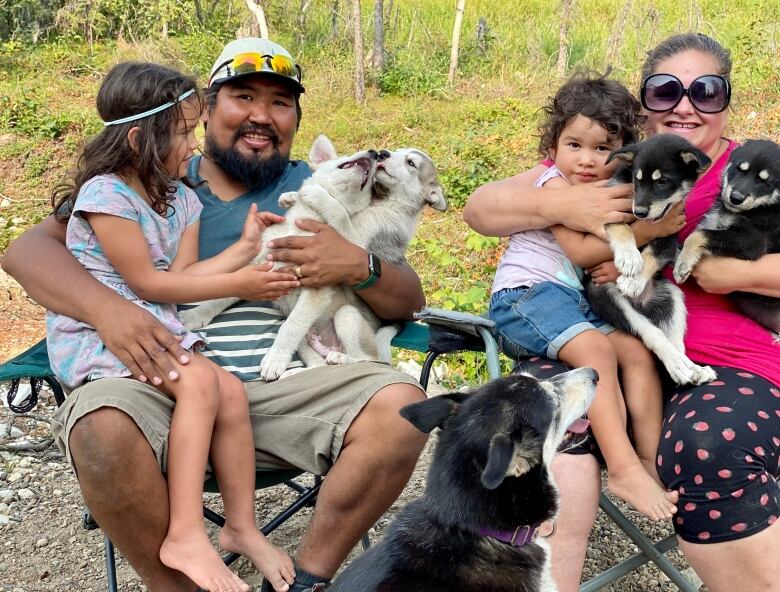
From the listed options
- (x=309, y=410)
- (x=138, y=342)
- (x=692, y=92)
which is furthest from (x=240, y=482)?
(x=692, y=92)

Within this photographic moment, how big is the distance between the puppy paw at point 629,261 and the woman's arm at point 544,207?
0.12 m

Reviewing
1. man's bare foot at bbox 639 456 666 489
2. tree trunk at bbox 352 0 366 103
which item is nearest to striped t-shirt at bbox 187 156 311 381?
man's bare foot at bbox 639 456 666 489

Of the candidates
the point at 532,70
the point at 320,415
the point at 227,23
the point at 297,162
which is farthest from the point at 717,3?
the point at 320,415

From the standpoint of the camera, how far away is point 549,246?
3160 millimetres

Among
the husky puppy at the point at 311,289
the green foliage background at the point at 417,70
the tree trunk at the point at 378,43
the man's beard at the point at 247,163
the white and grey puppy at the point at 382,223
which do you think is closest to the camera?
the husky puppy at the point at 311,289

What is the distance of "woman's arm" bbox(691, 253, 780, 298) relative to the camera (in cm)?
273

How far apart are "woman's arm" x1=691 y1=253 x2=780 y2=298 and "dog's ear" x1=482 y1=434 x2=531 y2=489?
1189 mm

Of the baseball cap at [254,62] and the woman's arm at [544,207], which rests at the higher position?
the baseball cap at [254,62]

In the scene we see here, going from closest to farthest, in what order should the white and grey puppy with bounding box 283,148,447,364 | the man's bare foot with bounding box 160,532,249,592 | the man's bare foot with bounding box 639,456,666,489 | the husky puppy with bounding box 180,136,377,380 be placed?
1. the man's bare foot with bounding box 160,532,249,592
2. the man's bare foot with bounding box 639,456,666,489
3. the husky puppy with bounding box 180,136,377,380
4. the white and grey puppy with bounding box 283,148,447,364

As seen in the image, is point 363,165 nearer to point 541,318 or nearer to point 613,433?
point 541,318

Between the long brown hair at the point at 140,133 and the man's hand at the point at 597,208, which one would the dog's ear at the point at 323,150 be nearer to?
the long brown hair at the point at 140,133

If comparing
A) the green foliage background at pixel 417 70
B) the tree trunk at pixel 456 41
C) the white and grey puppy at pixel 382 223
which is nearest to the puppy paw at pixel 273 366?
the white and grey puppy at pixel 382 223

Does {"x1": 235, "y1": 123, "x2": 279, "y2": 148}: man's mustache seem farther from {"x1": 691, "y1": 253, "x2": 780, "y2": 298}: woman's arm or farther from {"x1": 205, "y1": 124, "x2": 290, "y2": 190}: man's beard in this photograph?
{"x1": 691, "y1": 253, "x2": 780, "y2": 298}: woman's arm

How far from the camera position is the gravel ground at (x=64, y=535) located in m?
3.46
